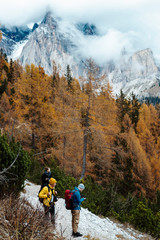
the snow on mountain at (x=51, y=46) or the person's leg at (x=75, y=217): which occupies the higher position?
the snow on mountain at (x=51, y=46)

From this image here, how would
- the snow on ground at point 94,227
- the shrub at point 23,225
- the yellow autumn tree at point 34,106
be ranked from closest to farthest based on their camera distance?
the shrub at point 23,225
the snow on ground at point 94,227
the yellow autumn tree at point 34,106

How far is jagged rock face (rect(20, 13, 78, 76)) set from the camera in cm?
14675

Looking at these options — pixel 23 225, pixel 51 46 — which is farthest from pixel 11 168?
pixel 51 46

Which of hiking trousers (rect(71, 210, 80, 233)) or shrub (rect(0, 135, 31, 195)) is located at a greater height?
shrub (rect(0, 135, 31, 195))

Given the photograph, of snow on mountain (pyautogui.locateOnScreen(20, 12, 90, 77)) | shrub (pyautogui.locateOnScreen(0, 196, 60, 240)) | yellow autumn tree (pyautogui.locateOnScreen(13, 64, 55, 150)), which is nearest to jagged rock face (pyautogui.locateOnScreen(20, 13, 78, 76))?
snow on mountain (pyautogui.locateOnScreen(20, 12, 90, 77))

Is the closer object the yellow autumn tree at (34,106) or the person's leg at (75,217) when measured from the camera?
the person's leg at (75,217)

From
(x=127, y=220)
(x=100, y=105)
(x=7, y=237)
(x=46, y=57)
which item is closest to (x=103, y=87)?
(x=100, y=105)

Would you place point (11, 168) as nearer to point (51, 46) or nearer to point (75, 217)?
point (75, 217)

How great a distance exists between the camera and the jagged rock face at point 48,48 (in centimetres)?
14675

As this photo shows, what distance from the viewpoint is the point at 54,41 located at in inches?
6220

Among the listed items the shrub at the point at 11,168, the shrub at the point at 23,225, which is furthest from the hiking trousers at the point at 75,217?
the shrub at the point at 11,168

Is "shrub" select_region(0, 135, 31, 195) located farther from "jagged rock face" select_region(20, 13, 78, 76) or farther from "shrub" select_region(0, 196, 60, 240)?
"jagged rock face" select_region(20, 13, 78, 76)

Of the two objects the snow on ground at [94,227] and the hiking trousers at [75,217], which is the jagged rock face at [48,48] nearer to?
the snow on ground at [94,227]

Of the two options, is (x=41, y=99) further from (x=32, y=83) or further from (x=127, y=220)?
(x=127, y=220)
